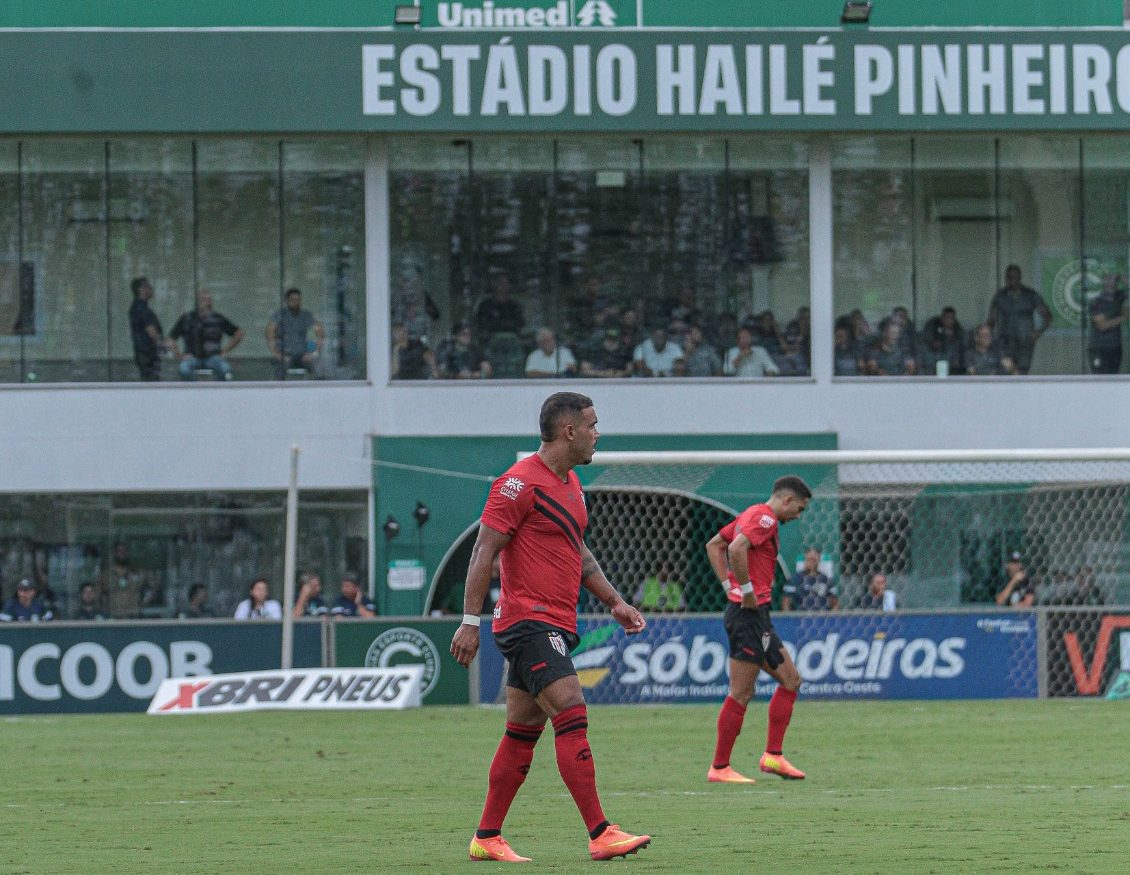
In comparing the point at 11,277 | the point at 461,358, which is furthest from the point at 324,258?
the point at 11,277

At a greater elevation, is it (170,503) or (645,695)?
(170,503)

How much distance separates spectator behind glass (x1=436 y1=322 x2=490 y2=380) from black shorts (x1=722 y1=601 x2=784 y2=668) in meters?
16.4

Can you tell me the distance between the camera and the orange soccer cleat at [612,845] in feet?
25.2

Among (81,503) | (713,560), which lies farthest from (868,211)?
(713,560)

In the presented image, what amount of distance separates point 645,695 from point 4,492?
40.8ft

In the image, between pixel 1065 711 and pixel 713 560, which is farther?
pixel 1065 711

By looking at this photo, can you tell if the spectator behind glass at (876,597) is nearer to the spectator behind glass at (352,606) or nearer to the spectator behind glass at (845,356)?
the spectator behind glass at (352,606)

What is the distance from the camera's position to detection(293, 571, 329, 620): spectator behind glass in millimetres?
23953

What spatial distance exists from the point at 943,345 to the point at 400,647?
1199cm

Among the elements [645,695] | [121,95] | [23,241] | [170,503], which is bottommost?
[645,695]

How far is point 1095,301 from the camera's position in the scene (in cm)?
2917

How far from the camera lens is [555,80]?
27719mm

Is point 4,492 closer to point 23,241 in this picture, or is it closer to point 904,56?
point 23,241

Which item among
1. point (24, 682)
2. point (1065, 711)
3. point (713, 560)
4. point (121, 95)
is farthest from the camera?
point (121, 95)
